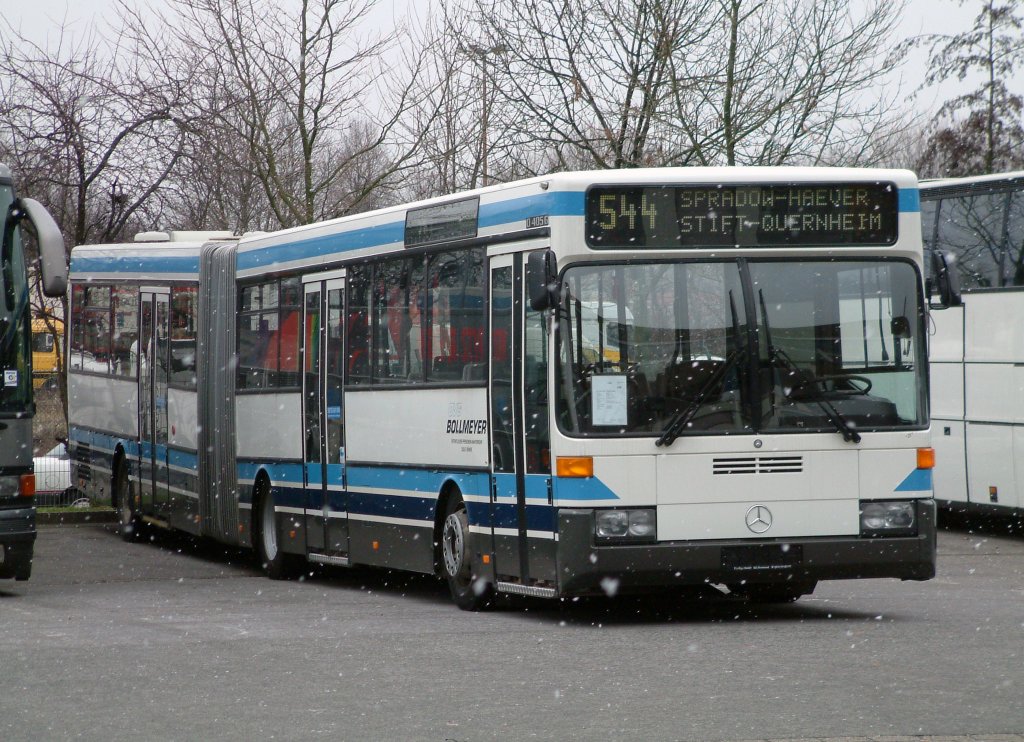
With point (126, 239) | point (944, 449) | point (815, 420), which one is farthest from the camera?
point (126, 239)

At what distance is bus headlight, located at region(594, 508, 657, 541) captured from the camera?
10805 millimetres

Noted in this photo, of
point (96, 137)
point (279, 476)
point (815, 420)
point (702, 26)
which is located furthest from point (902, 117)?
point (815, 420)

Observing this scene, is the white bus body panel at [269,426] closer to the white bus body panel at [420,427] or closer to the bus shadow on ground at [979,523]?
the white bus body panel at [420,427]

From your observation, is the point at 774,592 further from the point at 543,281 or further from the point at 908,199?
the point at 543,281

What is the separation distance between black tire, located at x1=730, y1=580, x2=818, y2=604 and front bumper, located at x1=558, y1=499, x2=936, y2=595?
1.30 m

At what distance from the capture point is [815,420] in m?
11.1

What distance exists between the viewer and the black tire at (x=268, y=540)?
16047 mm

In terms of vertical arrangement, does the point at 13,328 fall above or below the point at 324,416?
above

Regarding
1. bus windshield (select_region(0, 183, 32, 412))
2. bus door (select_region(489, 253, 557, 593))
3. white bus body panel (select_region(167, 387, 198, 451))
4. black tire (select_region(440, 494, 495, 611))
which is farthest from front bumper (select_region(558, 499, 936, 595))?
white bus body panel (select_region(167, 387, 198, 451))

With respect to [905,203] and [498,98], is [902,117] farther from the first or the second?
[905,203]

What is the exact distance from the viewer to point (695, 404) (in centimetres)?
1093

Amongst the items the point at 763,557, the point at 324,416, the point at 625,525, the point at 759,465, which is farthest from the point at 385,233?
the point at 763,557

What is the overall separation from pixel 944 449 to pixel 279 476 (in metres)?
9.39

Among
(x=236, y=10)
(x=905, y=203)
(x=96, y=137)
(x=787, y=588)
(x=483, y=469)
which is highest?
(x=236, y=10)
